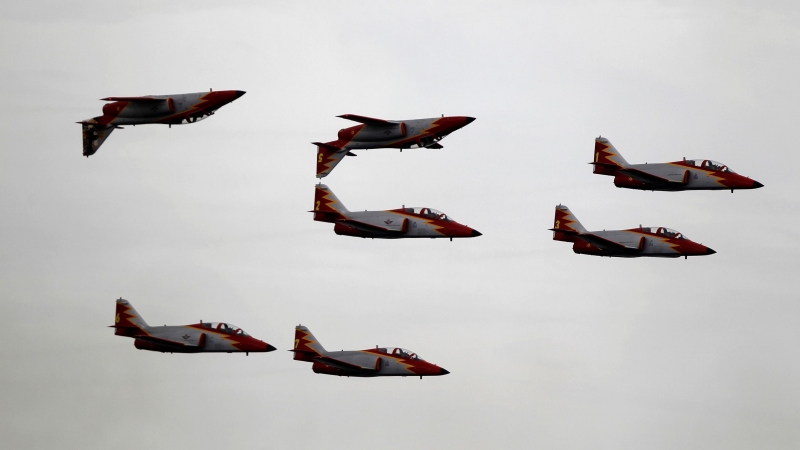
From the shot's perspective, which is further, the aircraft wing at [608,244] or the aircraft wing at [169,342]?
the aircraft wing at [169,342]

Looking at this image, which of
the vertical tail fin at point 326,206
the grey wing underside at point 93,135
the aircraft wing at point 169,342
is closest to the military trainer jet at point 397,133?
the vertical tail fin at point 326,206

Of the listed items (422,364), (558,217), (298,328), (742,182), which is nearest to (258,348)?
(298,328)

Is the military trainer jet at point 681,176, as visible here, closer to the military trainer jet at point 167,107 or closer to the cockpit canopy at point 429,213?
the cockpit canopy at point 429,213

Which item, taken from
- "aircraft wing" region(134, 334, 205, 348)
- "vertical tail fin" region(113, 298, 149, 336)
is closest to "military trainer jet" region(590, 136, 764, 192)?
"aircraft wing" region(134, 334, 205, 348)

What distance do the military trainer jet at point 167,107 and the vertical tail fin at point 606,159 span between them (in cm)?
2505

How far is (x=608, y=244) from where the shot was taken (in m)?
131

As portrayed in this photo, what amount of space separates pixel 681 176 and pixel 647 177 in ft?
7.57

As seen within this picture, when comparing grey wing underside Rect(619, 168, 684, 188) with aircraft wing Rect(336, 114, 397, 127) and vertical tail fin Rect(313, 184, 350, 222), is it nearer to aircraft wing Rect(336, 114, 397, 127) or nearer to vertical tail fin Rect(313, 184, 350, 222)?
aircraft wing Rect(336, 114, 397, 127)

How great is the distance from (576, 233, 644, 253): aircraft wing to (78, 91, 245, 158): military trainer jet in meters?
25.6

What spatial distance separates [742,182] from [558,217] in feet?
44.0

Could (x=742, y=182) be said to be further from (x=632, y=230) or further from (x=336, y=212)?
(x=336, y=212)

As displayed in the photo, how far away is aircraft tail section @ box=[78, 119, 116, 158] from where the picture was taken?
131625 mm

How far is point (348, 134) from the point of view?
429 feet

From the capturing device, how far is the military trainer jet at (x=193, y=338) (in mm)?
132250
